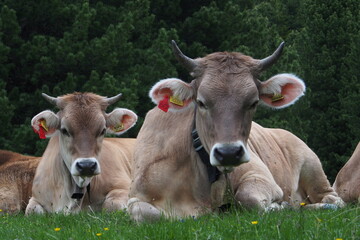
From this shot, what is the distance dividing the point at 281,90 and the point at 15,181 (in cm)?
621

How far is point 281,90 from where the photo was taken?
709cm

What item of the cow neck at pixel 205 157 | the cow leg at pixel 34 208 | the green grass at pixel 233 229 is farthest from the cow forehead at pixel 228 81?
the cow leg at pixel 34 208

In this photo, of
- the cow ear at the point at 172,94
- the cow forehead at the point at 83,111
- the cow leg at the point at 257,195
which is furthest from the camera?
the cow forehead at the point at 83,111

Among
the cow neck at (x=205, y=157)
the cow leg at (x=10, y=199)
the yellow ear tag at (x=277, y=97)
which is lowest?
the cow leg at (x=10, y=199)

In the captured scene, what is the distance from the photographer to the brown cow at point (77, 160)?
9.62 metres

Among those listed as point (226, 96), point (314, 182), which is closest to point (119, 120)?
point (314, 182)

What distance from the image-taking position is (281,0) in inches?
1805

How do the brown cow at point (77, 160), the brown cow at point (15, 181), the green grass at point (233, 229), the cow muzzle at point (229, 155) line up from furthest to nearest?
1. the brown cow at point (15, 181)
2. the brown cow at point (77, 160)
3. the cow muzzle at point (229, 155)
4. the green grass at point (233, 229)

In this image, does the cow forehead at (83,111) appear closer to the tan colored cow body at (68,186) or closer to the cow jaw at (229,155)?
the tan colored cow body at (68,186)

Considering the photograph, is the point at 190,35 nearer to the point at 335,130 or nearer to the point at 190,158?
the point at 335,130

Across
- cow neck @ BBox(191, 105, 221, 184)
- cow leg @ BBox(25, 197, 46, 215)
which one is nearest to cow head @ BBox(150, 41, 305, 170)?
cow neck @ BBox(191, 105, 221, 184)

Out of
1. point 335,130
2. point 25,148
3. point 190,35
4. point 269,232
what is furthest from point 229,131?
point 335,130

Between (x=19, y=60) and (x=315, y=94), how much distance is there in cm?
1676

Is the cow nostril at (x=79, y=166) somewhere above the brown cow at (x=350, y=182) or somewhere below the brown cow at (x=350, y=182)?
above
